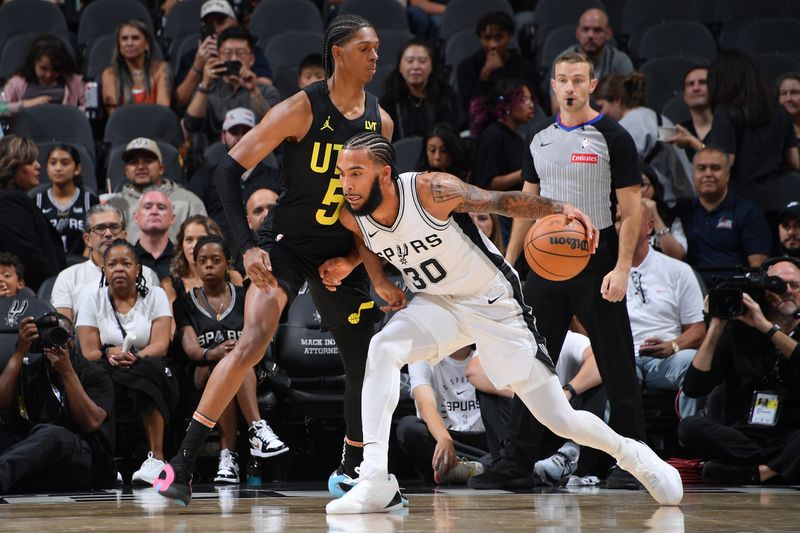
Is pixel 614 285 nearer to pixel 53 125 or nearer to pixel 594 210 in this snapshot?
pixel 594 210

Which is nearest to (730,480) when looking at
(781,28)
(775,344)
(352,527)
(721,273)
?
(775,344)

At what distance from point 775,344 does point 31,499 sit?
148 inches

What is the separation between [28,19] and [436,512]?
301 inches

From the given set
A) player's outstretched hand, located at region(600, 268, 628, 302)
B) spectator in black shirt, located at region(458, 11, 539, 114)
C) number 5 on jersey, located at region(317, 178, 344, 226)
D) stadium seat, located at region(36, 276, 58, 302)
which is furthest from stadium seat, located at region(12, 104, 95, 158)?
player's outstretched hand, located at region(600, 268, 628, 302)

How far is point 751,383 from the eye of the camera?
20.2ft

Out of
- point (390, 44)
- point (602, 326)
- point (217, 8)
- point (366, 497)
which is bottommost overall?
point (366, 497)

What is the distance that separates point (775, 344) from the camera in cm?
596

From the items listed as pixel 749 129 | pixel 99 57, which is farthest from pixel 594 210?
pixel 99 57

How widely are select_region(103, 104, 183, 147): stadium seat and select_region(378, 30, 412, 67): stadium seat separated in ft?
6.26

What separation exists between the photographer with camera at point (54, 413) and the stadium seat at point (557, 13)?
5743mm

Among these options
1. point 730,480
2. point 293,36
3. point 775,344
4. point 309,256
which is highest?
point 293,36

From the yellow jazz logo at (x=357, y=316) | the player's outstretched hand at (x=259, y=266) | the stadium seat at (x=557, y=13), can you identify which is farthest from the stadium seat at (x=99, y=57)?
the player's outstretched hand at (x=259, y=266)

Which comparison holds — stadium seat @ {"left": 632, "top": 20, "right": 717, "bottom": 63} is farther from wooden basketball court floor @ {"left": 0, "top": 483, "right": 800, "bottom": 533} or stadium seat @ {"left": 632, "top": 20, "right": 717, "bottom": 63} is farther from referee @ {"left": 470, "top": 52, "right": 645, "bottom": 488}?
wooden basketball court floor @ {"left": 0, "top": 483, "right": 800, "bottom": 533}

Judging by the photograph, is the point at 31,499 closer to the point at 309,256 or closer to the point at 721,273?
the point at 309,256
